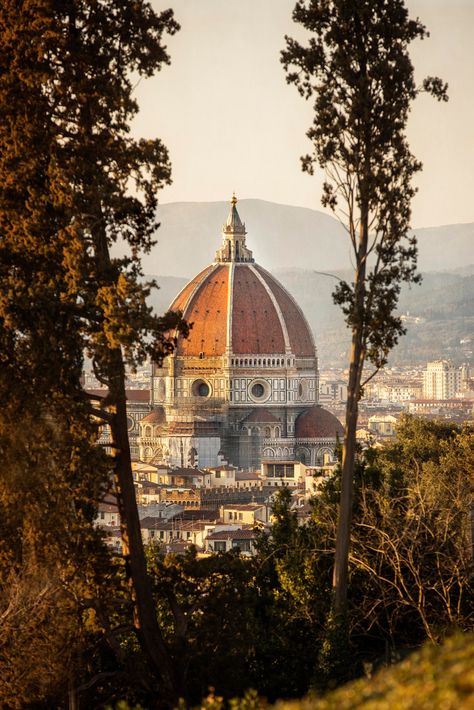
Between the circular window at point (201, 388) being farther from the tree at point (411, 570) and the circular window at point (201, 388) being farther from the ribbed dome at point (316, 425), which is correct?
the tree at point (411, 570)

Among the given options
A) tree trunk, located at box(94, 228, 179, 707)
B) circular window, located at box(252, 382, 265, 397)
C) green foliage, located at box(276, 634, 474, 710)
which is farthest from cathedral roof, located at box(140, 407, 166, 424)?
green foliage, located at box(276, 634, 474, 710)

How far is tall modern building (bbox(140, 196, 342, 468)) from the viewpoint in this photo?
99.4 meters

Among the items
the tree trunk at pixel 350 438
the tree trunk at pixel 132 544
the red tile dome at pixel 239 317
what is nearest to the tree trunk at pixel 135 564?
the tree trunk at pixel 132 544

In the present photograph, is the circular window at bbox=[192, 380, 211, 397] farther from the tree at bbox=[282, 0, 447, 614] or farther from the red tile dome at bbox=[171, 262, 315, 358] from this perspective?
the tree at bbox=[282, 0, 447, 614]

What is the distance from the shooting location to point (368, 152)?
1655 cm

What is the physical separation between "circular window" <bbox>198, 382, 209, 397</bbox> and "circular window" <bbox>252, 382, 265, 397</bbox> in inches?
116

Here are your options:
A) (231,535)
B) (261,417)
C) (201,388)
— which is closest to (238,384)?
(201,388)

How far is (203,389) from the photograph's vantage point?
102875 millimetres

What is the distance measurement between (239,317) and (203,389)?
5.09 m

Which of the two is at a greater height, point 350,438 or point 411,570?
point 350,438

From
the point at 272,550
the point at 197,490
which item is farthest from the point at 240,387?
the point at 272,550

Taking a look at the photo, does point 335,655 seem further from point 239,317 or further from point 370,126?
point 239,317

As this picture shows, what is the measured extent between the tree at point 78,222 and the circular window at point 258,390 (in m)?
86.9

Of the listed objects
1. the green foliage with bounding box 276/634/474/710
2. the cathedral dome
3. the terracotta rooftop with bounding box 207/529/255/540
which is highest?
the cathedral dome
